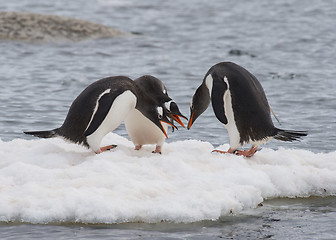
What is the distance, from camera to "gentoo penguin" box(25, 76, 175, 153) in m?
8.01

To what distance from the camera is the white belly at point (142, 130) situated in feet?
27.9

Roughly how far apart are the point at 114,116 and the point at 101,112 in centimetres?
13

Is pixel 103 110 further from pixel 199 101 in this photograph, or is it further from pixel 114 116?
pixel 199 101

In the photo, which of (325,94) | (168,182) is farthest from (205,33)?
(168,182)

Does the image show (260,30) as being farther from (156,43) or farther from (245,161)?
(245,161)

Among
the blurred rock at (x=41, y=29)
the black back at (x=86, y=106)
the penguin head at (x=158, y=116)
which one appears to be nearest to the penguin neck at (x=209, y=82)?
the penguin head at (x=158, y=116)

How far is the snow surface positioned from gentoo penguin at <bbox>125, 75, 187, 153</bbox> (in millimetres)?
137

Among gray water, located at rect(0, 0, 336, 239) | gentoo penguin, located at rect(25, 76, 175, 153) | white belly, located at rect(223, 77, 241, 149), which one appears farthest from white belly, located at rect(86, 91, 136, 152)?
gray water, located at rect(0, 0, 336, 239)

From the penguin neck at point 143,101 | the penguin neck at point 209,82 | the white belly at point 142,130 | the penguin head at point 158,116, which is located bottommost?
the white belly at point 142,130

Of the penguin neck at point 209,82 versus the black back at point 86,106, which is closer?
the black back at point 86,106

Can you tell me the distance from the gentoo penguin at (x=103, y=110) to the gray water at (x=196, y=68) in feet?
5.01

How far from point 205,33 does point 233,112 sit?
13152 mm

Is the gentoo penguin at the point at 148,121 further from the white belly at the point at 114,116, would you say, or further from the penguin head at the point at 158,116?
the white belly at the point at 114,116

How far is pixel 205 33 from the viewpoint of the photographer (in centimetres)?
2139
